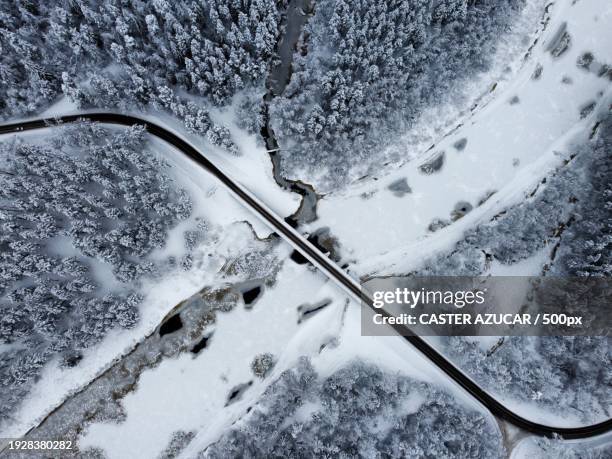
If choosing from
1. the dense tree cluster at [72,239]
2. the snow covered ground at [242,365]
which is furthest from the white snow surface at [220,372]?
the dense tree cluster at [72,239]

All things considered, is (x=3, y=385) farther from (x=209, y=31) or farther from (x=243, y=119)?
(x=209, y=31)

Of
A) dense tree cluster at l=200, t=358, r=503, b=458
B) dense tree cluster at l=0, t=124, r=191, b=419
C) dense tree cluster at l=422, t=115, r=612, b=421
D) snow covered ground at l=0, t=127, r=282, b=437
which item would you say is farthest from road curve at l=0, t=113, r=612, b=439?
dense tree cluster at l=0, t=124, r=191, b=419

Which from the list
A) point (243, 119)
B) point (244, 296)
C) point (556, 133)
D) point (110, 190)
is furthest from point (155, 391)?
point (556, 133)

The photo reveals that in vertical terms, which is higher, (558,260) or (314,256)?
(314,256)

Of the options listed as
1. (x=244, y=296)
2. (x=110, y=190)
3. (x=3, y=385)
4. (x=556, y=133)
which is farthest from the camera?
(x=556, y=133)

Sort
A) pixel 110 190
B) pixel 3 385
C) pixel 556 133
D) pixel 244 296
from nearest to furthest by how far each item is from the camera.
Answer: pixel 3 385 → pixel 110 190 → pixel 244 296 → pixel 556 133

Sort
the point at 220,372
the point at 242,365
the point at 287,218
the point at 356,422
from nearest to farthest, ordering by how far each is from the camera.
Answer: the point at 356,422 < the point at 220,372 < the point at 242,365 < the point at 287,218

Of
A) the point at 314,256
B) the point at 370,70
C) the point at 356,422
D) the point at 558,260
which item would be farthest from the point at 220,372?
the point at 558,260

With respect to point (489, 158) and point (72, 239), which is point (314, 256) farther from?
point (72, 239)
